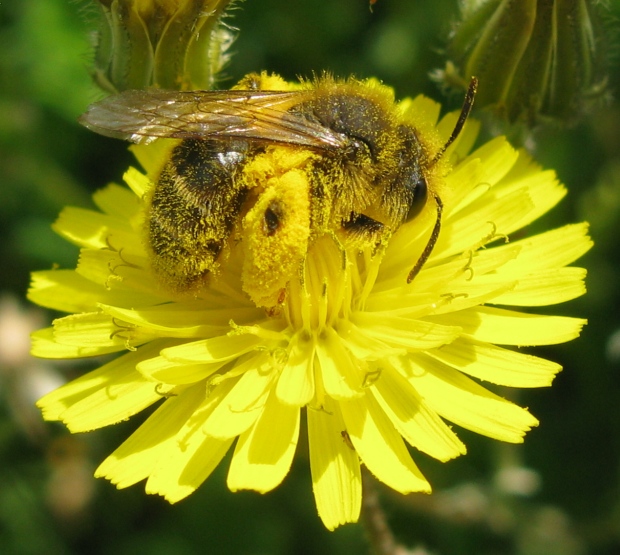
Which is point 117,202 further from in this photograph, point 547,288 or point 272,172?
point 547,288

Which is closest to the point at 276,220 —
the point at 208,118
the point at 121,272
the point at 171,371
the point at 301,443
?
the point at 208,118

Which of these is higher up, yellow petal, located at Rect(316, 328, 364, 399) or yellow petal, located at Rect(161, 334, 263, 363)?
yellow petal, located at Rect(316, 328, 364, 399)

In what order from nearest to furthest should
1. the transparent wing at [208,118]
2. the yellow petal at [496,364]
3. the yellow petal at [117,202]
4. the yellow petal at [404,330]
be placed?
the transparent wing at [208,118], the yellow petal at [404,330], the yellow petal at [496,364], the yellow petal at [117,202]

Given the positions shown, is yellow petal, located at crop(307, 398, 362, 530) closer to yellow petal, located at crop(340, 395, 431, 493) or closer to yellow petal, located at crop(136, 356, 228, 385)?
yellow petal, located at crop(340, 395, 431, 493)

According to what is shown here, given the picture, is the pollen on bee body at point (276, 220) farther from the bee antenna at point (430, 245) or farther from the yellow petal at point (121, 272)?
the yellow petal at point (121, 272)

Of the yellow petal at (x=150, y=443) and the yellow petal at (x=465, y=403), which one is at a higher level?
the yellow petal at (x=465, y=403)

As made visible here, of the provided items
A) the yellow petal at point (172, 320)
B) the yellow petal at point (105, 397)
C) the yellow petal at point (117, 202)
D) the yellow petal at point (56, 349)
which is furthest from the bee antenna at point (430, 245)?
the yellow petal at point (117, 202)

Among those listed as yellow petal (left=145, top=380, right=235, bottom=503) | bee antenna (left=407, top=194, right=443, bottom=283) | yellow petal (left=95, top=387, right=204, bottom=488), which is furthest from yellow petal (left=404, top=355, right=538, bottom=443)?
yellow petal (left=95, top=387, right=204, bottom=488)
